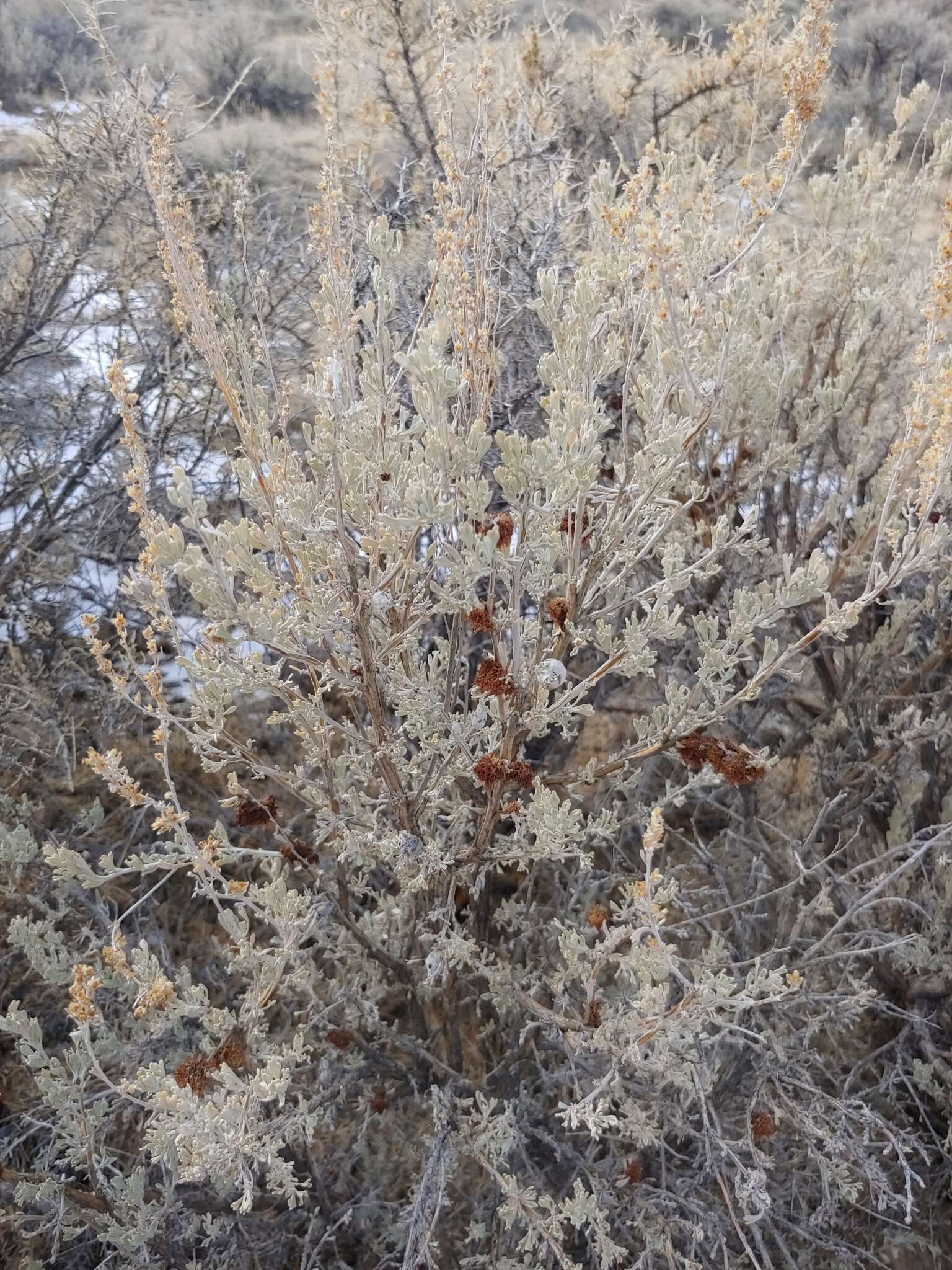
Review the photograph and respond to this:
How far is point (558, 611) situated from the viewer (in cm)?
151

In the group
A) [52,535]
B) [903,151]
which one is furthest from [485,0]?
[903,151]

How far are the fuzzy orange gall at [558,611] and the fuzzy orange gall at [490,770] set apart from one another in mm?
242

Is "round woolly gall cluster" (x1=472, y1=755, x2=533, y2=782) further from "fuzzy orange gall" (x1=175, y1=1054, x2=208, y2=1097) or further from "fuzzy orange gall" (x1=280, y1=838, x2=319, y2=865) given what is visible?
"fuzzy orange gall" (x1=175, y1=1054, x2=208, y2=1097)

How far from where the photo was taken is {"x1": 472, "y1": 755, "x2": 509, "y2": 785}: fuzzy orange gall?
1514 millimetres

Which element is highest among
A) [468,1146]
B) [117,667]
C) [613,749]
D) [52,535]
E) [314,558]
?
[314,558]

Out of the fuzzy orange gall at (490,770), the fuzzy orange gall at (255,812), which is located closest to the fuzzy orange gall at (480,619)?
the fuzzy orange gall at (490,770)

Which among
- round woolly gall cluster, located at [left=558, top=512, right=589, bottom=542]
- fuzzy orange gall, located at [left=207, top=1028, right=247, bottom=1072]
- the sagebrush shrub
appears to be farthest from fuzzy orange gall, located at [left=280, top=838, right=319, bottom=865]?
round woolly gall cluster, located at [left=558, top=512, right=589, bottom=542]

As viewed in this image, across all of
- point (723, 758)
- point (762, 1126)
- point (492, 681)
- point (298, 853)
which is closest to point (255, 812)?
point (298, 853)

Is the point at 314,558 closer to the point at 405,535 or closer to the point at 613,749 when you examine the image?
the point at 405,535

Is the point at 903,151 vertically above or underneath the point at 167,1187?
above

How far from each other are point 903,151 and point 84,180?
8.17 metres

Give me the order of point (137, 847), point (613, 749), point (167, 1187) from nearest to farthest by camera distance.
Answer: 1. point (167, 1187)
2. point (137, 847)
3. point (613, 749)

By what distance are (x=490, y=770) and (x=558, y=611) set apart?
282 millimetres

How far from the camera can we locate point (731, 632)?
5.00 feet
